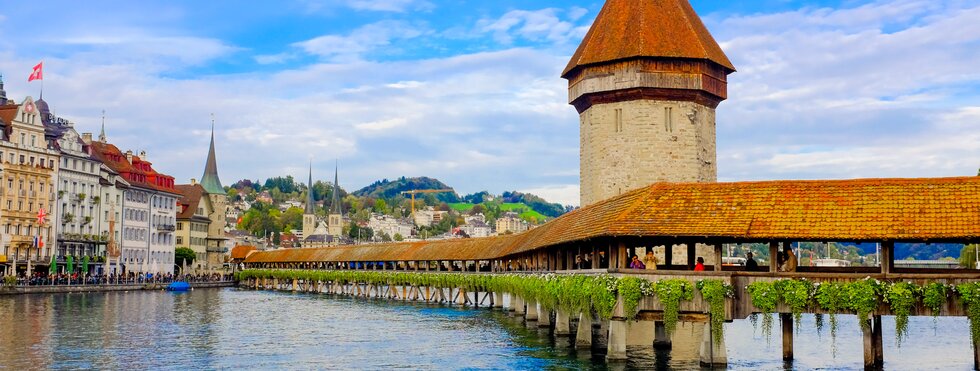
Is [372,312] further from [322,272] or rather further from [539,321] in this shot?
[322,272]

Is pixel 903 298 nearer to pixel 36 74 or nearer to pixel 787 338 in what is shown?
pixel 787 338

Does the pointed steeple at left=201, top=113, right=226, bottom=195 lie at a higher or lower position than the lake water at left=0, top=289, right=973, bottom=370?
higher

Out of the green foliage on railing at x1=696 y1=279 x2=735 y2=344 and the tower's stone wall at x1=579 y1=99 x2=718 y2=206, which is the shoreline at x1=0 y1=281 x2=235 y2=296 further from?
the green foliage on railing at x1=696 y1=279 x2=735 y2=344

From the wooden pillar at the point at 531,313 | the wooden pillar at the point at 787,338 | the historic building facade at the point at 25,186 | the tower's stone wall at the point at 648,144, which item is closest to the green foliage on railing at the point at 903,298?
the wooden pillar at the point at 787,338

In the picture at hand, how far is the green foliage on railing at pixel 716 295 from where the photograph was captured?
81.8ft

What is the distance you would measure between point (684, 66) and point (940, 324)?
16.5m

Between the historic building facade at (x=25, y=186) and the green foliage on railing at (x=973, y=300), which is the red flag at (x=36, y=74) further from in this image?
the green foliage on railing at (x=973, y=300)

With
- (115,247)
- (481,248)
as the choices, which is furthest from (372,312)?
(115,247)

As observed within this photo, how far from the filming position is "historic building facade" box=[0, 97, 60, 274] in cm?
8400

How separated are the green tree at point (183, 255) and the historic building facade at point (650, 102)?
3244 inches

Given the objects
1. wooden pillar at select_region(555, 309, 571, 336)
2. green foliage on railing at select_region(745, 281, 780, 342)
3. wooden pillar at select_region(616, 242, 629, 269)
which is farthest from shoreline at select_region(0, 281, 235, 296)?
green foliage on railing at select_region(745, 281, 780, 342)

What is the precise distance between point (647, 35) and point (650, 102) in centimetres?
298

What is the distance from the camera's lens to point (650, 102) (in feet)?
157

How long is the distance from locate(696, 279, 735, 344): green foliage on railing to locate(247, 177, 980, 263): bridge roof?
105 cm
